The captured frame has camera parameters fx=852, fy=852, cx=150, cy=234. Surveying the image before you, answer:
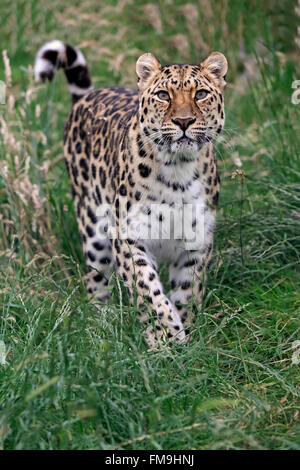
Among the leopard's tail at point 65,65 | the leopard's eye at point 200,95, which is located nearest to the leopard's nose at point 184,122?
the leopard's eye at point 200,95

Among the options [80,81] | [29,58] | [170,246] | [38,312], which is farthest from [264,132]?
[29,58]

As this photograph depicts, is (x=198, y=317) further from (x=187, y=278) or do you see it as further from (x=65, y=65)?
(x=65, y=65)

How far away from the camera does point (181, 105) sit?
449 centimetres

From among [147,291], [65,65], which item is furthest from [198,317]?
[65,65]

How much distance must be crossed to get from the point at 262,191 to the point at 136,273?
156 cm

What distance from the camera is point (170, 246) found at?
495 cm

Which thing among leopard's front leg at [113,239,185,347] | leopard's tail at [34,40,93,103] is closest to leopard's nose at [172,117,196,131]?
leopard's front leg at [113,239,185,347]

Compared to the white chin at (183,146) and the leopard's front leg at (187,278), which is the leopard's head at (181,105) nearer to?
the white chin at (183,146)

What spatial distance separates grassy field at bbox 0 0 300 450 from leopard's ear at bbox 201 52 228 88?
1.05ft

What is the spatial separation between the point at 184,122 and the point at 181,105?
0.37ft

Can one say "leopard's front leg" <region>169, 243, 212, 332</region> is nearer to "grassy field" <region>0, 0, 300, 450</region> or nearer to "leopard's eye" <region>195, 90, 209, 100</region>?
"grassy field" <region>0, 0, 300, 450</region>

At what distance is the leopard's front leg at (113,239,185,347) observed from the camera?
463cm

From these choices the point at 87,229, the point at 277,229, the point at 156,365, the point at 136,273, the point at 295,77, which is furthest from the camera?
the point at 295,77

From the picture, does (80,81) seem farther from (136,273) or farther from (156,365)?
(156,365)
